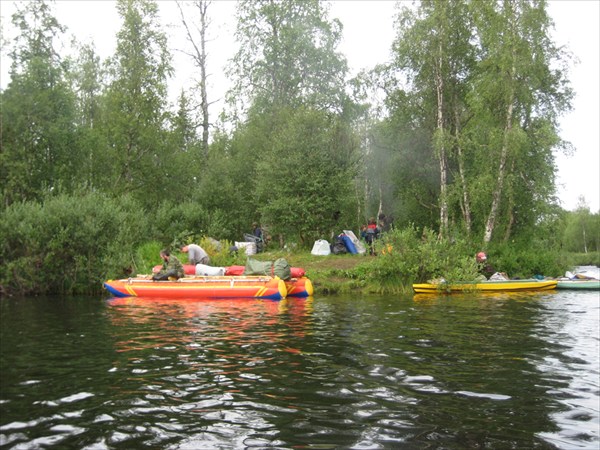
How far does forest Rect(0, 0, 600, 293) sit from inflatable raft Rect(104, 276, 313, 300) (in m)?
2.76

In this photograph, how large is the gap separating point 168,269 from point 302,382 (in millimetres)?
12014

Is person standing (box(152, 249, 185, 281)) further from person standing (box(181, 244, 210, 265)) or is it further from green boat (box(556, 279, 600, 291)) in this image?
green boat (box(556, 279, 600, 291))

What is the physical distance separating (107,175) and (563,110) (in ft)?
79.7

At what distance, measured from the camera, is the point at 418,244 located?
757 inches

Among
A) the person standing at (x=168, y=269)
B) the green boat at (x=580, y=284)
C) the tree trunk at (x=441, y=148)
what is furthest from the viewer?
the tree trunk at (x=441, y=148)

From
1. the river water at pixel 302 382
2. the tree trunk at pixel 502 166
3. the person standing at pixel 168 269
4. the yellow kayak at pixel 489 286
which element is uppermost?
the tree trunk at pixel 502 166

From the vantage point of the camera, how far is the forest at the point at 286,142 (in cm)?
2152

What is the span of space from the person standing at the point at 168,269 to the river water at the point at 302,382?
517 cm

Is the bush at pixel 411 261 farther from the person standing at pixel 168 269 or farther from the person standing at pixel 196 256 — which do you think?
the person standing at pixel 168 269

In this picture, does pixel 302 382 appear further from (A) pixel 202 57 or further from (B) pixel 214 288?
(A) pixel 202 57

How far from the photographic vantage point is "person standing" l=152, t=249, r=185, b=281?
17297 millimetres

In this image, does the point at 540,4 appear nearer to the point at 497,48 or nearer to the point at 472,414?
the point at 497,48

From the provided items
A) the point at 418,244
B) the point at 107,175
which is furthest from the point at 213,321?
the point at 107,175

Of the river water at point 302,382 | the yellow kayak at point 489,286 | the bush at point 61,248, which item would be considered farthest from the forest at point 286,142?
the river water at point 302,382
